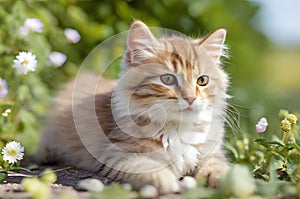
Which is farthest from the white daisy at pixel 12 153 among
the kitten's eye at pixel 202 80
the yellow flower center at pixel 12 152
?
the kitten's eye at pixel 202 80

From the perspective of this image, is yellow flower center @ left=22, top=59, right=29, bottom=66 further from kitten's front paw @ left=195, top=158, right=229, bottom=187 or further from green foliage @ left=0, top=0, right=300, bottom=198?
kitten's front paw @ left=195, top=158, right=229, bottom=187

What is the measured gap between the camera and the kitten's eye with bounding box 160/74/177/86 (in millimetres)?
2260

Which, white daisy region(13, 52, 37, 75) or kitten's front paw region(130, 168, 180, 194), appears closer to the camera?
kitten's front paw region(130, 168, 180, 194)

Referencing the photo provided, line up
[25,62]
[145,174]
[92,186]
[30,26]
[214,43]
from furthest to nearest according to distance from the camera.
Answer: [30,26], [25,62], [214,43], [145,174], [92,186]

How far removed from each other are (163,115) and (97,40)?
90.8 inches

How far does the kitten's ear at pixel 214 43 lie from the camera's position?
2436 mm

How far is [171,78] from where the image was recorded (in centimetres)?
226

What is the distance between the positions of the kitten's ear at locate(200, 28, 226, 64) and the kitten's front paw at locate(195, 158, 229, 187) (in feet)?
1.64

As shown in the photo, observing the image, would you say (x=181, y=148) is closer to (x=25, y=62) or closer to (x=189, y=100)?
(x=189, y=100)

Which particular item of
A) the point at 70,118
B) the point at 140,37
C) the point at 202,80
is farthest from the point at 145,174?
the point at 70,118

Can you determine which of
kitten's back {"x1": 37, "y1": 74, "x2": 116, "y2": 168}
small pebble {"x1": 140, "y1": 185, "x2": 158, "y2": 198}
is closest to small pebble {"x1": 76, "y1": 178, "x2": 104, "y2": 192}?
small pebble {"x1": 140, "y1": 185, "x2": 158, "y2": 198}

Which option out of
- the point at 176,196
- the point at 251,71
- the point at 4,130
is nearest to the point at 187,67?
the point at 176,196

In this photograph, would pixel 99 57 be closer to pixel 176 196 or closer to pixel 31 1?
pixel 31 1

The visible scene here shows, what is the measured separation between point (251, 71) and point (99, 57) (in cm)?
220
